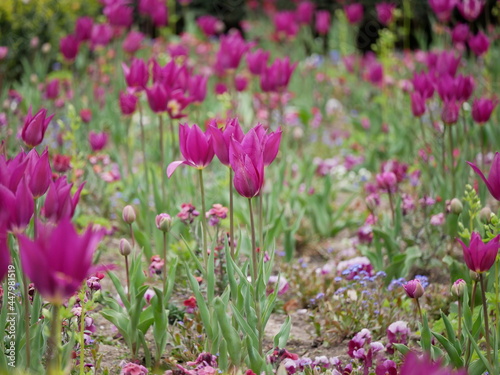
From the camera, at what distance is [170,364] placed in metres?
1.99

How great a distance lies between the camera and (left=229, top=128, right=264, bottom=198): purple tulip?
159 cm

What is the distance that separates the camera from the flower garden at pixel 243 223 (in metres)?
1.61

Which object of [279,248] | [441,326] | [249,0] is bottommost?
[279,248]

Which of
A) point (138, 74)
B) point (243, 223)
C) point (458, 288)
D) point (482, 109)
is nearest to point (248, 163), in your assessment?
point (458, 288)

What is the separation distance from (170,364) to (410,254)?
3.58 feet

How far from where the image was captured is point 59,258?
1044 millimetres

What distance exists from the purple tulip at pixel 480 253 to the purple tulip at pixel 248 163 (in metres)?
0.51

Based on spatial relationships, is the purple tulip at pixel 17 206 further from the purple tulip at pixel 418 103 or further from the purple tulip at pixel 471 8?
the purple tulip at pixel 471 8

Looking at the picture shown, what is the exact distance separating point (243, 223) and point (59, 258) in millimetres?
2425

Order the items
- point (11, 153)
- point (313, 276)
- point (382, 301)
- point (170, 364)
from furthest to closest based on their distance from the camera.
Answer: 1. point (11, 153)
2. point (313, 276)
3. point (382, 301)
4. point (170, 364)

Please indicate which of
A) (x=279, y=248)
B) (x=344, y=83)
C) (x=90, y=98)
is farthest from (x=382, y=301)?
(x=344, y=83)

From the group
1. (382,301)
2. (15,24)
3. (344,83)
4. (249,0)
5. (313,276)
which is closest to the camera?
(382,301)

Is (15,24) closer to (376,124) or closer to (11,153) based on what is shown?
(11,153)

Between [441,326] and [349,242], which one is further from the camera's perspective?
[349,242]
